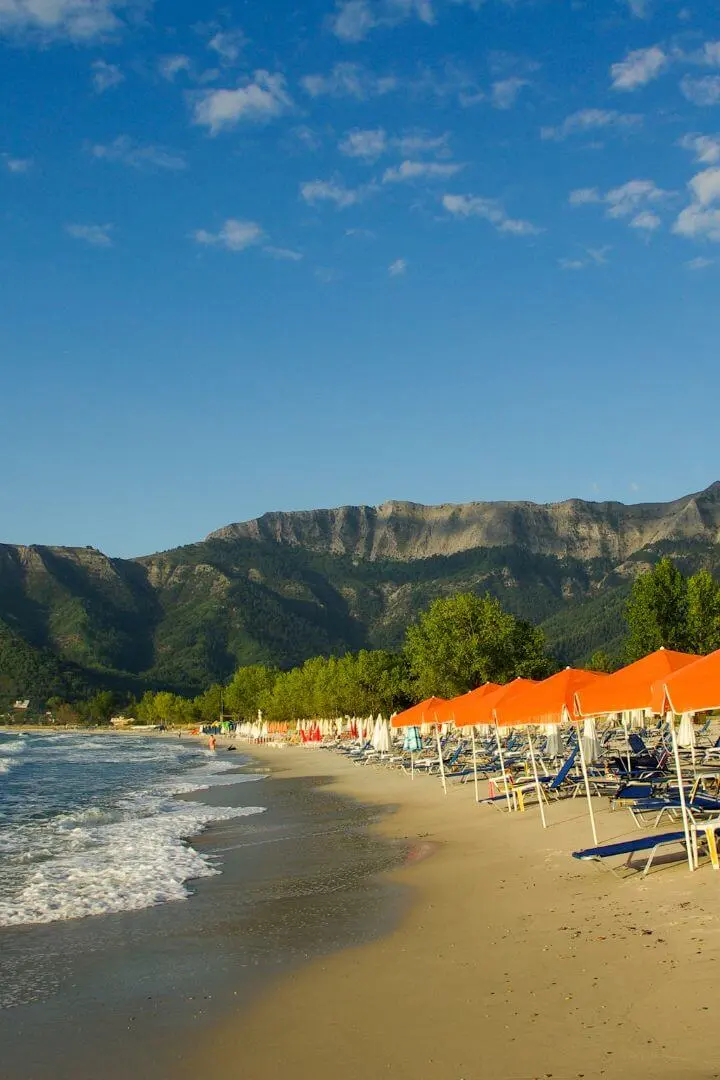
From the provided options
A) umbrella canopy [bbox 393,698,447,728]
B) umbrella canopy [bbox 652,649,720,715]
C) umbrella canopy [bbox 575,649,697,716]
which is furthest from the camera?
umbrella canopy [bbox 393,698,447,728]

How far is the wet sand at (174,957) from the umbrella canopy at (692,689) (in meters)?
3.76

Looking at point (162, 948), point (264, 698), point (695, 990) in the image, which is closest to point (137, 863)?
point (162, 948)

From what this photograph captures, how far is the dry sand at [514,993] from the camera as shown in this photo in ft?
16.7

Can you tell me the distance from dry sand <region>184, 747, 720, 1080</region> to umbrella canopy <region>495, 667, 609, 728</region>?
7.62ft

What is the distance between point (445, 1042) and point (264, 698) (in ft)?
354

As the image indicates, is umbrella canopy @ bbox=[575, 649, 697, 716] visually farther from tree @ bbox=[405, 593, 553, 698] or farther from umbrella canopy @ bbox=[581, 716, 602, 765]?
tree @ bbox=[405, 593, 553, 698]

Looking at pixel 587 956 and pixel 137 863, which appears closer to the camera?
pixel 587 956

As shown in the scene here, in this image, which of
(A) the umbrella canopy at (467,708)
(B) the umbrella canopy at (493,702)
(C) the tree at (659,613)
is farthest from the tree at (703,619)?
(B) the umbrella canopy at (493,702)

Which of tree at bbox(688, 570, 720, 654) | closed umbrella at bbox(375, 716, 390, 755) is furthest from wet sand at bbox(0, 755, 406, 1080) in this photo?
tree at bbox(688, 570, 720, 654)

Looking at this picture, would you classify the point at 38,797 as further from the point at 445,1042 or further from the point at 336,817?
the point at 445,1042

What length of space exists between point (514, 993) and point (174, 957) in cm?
369

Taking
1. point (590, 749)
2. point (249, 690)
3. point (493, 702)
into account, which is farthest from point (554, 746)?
point (249, 690)

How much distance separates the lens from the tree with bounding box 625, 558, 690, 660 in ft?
186

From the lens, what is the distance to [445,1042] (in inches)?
215
